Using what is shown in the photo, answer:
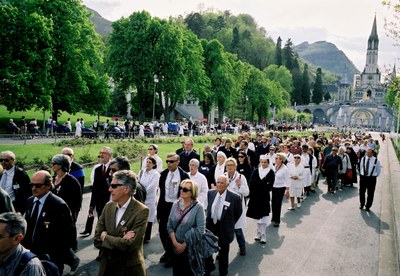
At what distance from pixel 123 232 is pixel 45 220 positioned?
1.26m

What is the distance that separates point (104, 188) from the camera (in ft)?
25.0

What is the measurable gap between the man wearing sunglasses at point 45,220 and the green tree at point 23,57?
23.7 meters

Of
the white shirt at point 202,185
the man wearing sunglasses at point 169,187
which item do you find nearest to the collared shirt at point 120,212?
the white shirt at point 202,185

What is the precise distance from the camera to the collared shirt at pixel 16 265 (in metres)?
3.14

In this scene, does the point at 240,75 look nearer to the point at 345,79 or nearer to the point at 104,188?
the point at 104,188

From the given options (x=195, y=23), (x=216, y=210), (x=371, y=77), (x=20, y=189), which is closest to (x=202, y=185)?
(x=216, y=210)

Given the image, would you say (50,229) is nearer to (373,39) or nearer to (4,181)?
(4,181)

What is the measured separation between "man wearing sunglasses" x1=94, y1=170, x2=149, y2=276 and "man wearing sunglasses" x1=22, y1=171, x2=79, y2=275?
82cm

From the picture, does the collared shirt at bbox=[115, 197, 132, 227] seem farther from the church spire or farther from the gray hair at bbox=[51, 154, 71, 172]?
the church spire

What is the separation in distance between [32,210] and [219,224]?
3032 millimetres

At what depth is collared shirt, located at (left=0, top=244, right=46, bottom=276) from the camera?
314cm

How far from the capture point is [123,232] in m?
4.25

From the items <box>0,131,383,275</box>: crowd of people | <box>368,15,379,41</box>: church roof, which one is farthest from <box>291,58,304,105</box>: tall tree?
<box>0,131,383,275</box>: crowd of people

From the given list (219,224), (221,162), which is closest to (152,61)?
(221,162)
